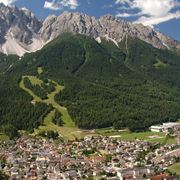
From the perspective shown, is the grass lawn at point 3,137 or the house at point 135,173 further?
the grass lawn at point 3,137

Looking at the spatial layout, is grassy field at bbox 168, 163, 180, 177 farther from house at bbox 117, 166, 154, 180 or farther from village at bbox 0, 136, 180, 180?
house at bbox 117, 166, 154, 180

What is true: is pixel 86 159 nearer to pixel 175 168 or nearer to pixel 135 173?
pixel 135 173

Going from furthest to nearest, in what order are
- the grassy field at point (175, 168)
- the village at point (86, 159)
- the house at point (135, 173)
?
the grassy field at point (175, 168), the village at point (86, 159), the house at point (135, 173)

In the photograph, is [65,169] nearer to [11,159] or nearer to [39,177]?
[39,177]

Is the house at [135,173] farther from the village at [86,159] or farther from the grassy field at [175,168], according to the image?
the grassy field at [175,168]

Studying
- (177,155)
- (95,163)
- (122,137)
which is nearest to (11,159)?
(95,163)

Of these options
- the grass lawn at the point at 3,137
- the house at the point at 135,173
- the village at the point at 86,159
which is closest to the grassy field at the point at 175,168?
the village at the point at 86,159

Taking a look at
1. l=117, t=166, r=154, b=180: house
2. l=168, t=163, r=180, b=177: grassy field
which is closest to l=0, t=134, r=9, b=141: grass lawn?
l=168, t=163, r=180, b=177: grassy field

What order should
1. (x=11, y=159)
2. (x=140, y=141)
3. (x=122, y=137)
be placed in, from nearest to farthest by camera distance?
(x=11, y=159) → (x=140, y=141) → (x=122, y=137)
